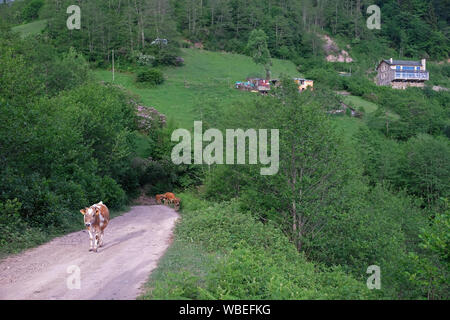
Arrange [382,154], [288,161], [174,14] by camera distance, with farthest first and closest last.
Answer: [174,14]
[382,154]
[288,161]

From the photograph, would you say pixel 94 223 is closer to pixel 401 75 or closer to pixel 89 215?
pixel 89 215

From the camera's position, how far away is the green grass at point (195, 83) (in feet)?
181

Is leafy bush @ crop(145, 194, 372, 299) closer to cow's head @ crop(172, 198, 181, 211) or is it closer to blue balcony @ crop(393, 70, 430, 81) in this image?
cow's head @ crop(172, 198, 181, 211)

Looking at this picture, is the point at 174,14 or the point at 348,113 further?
the point at 174,14

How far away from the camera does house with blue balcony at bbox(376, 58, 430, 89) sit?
103750 mm

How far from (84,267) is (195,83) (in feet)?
208

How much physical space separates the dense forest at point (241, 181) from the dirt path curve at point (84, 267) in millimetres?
754

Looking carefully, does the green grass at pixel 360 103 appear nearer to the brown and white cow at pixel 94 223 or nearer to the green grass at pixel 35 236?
the green grass at pixel 35 236

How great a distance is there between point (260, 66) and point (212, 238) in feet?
261

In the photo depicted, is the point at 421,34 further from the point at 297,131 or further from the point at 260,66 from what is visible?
the point at 297,131

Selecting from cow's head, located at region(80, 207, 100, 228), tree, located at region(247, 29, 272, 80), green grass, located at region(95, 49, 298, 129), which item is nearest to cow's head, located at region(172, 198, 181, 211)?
green grass, located at region(95, 49, 298, 129)

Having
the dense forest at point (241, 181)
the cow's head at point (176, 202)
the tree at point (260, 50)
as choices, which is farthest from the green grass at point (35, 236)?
the tree at point (260, 50)

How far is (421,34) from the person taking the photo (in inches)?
5394

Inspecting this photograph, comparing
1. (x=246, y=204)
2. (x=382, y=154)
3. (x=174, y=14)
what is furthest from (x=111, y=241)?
(x=174, y=14)
